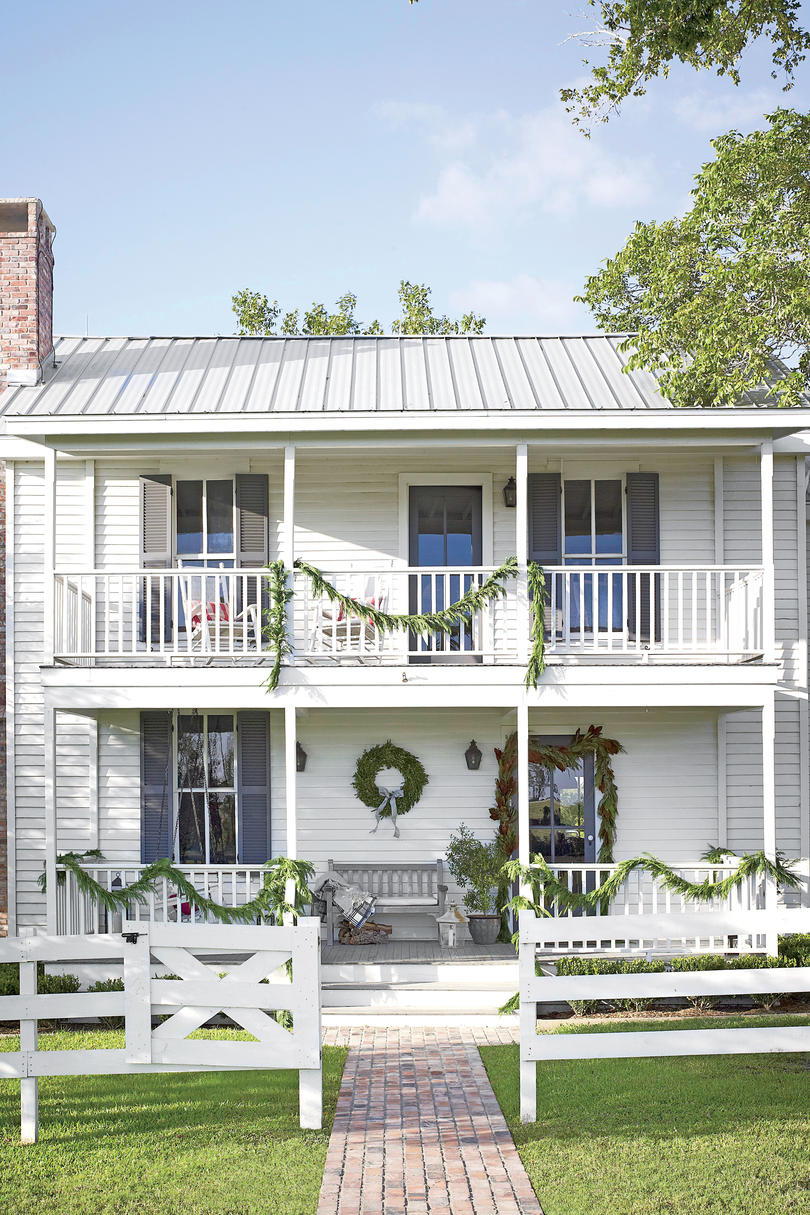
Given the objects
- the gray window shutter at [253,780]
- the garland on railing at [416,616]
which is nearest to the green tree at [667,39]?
the garland on railing at [416,616]

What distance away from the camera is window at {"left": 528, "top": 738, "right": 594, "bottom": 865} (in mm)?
12781

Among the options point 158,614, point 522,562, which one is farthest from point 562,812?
point 158,614

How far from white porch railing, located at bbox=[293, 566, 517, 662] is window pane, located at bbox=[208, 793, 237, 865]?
2.04m

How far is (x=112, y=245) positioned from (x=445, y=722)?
11.5 m

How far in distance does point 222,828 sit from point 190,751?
94 centimetres

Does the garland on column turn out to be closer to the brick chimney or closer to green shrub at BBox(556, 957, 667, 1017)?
green shrub at BBox(556, 957, 667, 1017)

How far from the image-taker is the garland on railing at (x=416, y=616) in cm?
1088

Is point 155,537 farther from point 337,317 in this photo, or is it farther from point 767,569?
point 337,317

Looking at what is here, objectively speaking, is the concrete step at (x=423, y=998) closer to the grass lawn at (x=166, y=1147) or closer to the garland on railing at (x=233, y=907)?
the garland on railing at (x=233, y=907)

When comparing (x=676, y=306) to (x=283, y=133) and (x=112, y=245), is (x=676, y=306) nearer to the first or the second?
(x=283, y=133)

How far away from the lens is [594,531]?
12.8m

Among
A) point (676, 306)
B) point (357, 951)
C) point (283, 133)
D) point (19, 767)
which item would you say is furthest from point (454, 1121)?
point (283, 133)

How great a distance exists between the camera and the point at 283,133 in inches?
670

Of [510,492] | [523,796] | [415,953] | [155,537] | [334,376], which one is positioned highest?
[334,376]
